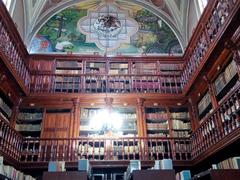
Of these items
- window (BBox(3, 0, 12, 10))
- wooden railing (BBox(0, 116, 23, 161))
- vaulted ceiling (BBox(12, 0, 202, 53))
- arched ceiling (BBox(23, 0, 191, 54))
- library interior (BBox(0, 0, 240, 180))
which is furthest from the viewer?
arched ceiling (BBox(23, 0, 191, 54))

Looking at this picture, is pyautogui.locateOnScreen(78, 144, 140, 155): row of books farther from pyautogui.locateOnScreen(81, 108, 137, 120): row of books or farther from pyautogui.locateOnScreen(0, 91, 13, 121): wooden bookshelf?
pyautogui.locateOnScreen(0, 91, 13, 121): wooden bookshelf

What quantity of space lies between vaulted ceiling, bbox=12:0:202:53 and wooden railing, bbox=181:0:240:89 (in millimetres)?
1986

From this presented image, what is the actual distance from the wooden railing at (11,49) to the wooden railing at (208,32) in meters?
4.27

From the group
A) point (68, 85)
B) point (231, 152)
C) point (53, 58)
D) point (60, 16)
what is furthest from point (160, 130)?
point (60, 16)

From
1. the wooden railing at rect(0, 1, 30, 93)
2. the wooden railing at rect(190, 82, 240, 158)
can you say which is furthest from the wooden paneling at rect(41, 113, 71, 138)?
the wooden railing at rect(190, 82, 240, 158)

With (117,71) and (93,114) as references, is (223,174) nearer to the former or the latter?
(93,114)

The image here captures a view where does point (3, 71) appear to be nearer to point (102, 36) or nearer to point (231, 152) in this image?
A: point (102, 36)

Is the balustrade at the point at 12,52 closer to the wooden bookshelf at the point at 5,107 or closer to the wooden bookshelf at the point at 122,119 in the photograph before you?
the wooden bookshelf at the point at 5,107

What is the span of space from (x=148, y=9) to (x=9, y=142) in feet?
22.5

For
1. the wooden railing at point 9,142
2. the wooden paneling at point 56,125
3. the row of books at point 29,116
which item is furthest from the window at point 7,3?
the wooden railing at point 9,142

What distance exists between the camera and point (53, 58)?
8.64m

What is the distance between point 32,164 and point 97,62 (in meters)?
3.78

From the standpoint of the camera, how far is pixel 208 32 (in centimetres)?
591

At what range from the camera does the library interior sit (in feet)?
16.7
